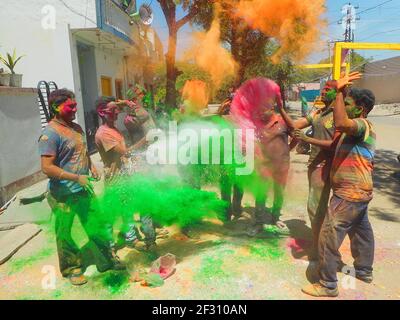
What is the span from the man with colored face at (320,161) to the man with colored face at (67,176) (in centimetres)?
228

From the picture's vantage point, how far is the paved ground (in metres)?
3.18

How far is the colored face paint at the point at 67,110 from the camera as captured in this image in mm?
3260

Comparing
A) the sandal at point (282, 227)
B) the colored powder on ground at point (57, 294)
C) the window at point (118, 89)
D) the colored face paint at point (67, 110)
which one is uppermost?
the window at point (118, 89)

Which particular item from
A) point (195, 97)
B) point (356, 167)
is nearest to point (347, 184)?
point (356, 167)

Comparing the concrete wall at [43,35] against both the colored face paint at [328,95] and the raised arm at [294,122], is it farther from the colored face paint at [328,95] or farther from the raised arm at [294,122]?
the colored face paint at [328,95]

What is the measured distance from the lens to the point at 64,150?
10.6 ft

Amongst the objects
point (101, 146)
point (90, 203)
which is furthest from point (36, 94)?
point (90, 203)

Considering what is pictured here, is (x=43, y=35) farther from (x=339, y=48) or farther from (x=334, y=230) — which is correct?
(x=334, y=230)

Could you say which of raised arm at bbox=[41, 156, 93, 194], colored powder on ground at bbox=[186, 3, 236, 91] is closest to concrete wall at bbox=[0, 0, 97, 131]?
colored powder on ground at bbox=[186, 3, 236, 91]

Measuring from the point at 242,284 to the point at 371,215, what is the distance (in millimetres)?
3028

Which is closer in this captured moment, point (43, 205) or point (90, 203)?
point (90, 203)

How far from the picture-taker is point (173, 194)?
392 cm

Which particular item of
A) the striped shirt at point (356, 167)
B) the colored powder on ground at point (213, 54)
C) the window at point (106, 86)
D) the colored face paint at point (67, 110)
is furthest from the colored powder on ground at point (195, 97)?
the window at point (106, 86)
